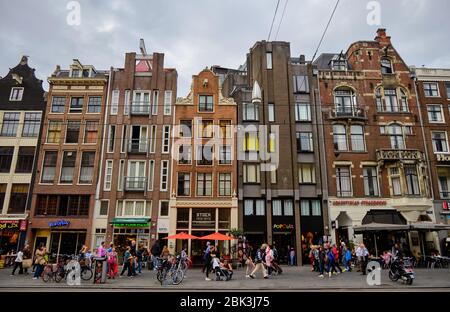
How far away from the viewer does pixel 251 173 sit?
31.3 metres

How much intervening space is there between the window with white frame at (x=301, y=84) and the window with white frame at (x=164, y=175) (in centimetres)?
1531

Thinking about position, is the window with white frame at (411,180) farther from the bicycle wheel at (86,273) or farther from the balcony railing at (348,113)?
the bicycle wheel at (86,273)

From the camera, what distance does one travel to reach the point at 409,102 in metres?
33.3

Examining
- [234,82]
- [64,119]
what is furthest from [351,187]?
[64,119]

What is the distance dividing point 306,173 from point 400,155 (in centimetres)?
899

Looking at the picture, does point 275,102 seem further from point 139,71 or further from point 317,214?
point 139,71

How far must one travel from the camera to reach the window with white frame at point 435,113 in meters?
33.0

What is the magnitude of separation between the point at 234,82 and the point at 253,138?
907 centimetres

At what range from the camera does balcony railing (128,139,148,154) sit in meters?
31.2

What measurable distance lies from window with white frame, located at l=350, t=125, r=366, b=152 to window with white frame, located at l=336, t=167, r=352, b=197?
8.12 feet

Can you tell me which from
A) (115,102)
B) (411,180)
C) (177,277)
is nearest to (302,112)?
(411,180)

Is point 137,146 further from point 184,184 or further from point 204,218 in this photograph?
point 204,218

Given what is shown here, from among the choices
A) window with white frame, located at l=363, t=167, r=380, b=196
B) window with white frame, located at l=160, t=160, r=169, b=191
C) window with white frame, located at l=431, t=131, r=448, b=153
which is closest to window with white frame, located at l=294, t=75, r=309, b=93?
window with white frame, located at l=363, t=167, r=380, b=196

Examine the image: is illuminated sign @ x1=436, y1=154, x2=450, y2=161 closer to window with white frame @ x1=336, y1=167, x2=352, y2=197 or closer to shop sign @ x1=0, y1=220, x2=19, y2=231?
window with white frame @ x1=336, y1=167, x2=352, y2=197
